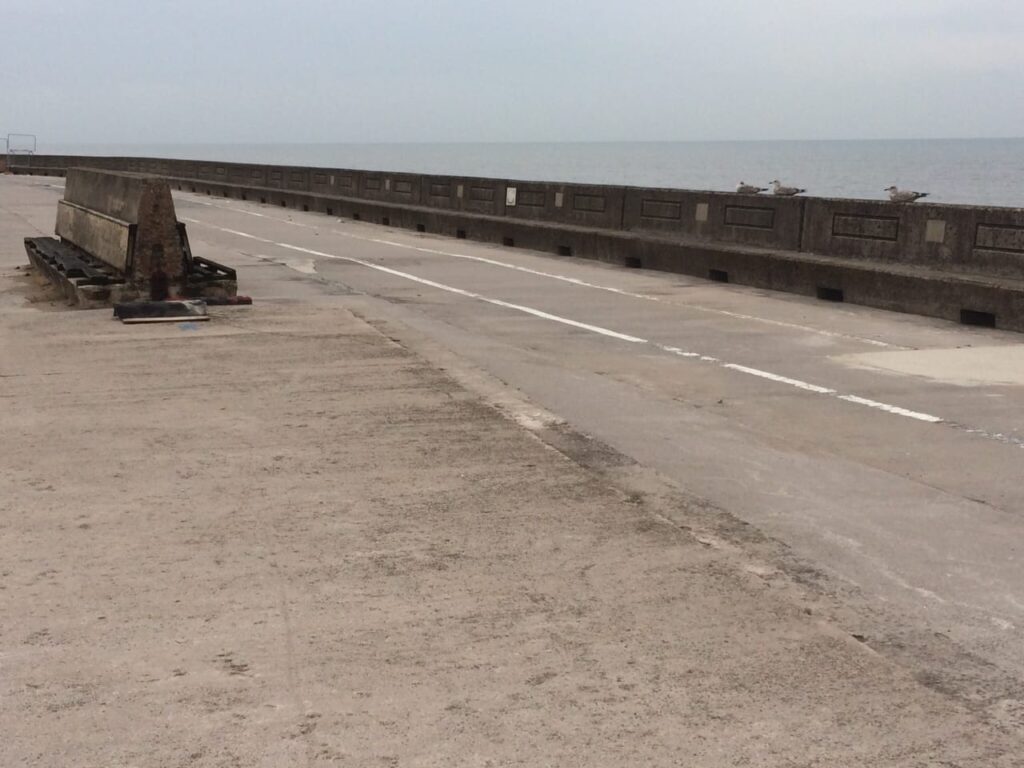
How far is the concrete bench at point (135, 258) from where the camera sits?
13.0 metres

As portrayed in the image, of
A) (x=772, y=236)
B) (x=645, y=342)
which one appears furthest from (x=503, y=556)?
(x=772, y=236)

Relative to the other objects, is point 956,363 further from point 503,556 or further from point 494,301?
point 503,556

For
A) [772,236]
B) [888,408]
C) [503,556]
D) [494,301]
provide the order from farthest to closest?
[772,236]
[494,301]
[888,408]
[503,556]

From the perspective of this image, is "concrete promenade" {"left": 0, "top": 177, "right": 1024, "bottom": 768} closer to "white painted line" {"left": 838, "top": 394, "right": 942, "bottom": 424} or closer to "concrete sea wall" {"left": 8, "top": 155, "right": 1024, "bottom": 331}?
"white painted line" {"left": 838, "top": 394, "right": 942, "bottom": 424}

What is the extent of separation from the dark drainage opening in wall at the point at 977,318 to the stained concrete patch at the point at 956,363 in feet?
4.65

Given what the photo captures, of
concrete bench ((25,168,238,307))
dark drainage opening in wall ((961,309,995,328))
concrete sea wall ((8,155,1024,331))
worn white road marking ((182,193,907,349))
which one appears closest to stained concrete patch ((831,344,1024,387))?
worn white road marking ((182,193,907,349))

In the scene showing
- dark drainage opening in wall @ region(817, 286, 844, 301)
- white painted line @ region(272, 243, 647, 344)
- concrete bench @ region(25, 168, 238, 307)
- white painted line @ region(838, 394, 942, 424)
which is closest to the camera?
white painted line @ region(838, 394, 942, 424)

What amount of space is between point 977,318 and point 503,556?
952 cm

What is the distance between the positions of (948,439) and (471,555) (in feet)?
12.3

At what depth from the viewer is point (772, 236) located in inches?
706

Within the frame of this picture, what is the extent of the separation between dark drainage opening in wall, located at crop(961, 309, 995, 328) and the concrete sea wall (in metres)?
0.01

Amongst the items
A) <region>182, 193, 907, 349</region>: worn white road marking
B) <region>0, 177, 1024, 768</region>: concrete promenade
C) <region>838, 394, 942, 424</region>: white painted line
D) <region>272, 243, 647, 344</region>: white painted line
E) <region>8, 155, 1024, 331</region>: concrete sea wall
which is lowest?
<region>0, 177, 1024, 768</region>: concrete promenade

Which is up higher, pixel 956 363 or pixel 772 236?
pixel 772 236

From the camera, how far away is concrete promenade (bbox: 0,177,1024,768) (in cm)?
389
